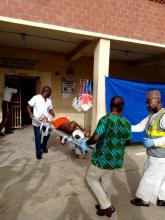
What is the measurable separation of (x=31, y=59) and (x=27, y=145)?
12.4ft

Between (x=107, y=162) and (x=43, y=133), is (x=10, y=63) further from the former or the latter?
(x=107, y=162)

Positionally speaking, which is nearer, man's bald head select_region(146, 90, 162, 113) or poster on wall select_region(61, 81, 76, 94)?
man's bald head select_region(146, 90, 162, 113)

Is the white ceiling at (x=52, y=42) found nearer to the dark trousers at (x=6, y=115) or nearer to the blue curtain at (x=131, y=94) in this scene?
the blue curtain at (x=131, y=94)

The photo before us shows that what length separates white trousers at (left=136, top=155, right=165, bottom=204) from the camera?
10.7 ft

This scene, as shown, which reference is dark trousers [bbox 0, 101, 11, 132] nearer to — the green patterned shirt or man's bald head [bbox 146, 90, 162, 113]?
the green patterned shirt

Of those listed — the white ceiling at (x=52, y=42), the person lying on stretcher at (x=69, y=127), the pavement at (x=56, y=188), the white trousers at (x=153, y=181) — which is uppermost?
the white ceiling at (x=52, y=42)

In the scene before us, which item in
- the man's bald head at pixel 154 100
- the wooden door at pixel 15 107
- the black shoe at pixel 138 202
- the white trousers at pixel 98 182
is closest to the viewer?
the white trousers at pixel 98 182

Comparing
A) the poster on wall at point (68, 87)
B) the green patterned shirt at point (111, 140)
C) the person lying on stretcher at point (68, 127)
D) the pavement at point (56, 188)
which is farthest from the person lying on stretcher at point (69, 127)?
the poster on wall at point (68, 87)

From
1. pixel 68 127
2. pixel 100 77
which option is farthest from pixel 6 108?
pixel 68 127

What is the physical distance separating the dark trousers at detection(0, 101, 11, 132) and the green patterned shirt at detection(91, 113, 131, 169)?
6022mm

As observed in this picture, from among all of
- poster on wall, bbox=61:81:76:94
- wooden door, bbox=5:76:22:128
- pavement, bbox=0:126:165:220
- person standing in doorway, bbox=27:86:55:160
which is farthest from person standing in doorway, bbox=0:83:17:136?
person standing in doorway, bbox=27:86:55:160

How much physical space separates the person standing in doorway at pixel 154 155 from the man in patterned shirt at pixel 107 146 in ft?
1.27

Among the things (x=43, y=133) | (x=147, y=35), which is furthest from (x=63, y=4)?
(x=43, y=133)

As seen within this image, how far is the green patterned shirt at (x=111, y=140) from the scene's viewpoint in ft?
9.54
